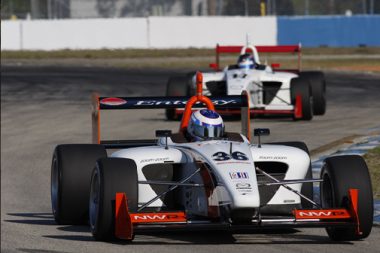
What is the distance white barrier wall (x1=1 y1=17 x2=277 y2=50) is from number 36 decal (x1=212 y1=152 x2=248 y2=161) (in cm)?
4292

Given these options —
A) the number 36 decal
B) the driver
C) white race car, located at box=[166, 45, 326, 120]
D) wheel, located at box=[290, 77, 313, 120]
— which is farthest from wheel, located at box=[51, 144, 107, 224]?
the driver

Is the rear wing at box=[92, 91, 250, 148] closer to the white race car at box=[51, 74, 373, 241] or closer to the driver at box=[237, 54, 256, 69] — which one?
the white race car at box=[51, 74, 373, 241]

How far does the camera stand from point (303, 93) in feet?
77.9

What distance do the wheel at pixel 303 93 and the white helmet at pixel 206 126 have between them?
1193cm

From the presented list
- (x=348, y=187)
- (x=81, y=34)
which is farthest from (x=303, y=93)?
(x=81, y=34)

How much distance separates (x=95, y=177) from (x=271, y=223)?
5.95 ft

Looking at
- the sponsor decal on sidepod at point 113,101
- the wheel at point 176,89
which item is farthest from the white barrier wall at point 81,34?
the sponsor decal on sidepod at point 113,101

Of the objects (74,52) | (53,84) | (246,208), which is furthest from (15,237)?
(74,52)

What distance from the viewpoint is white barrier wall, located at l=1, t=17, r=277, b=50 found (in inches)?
2126

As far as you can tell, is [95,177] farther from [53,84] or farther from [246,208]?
[53,84]

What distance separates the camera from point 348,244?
10.6 metres

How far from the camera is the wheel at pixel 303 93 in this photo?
23.7 meters

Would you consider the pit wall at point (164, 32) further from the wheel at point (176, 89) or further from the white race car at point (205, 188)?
the white race car at point (205, 188)

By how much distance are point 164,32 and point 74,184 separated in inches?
A: 1709
